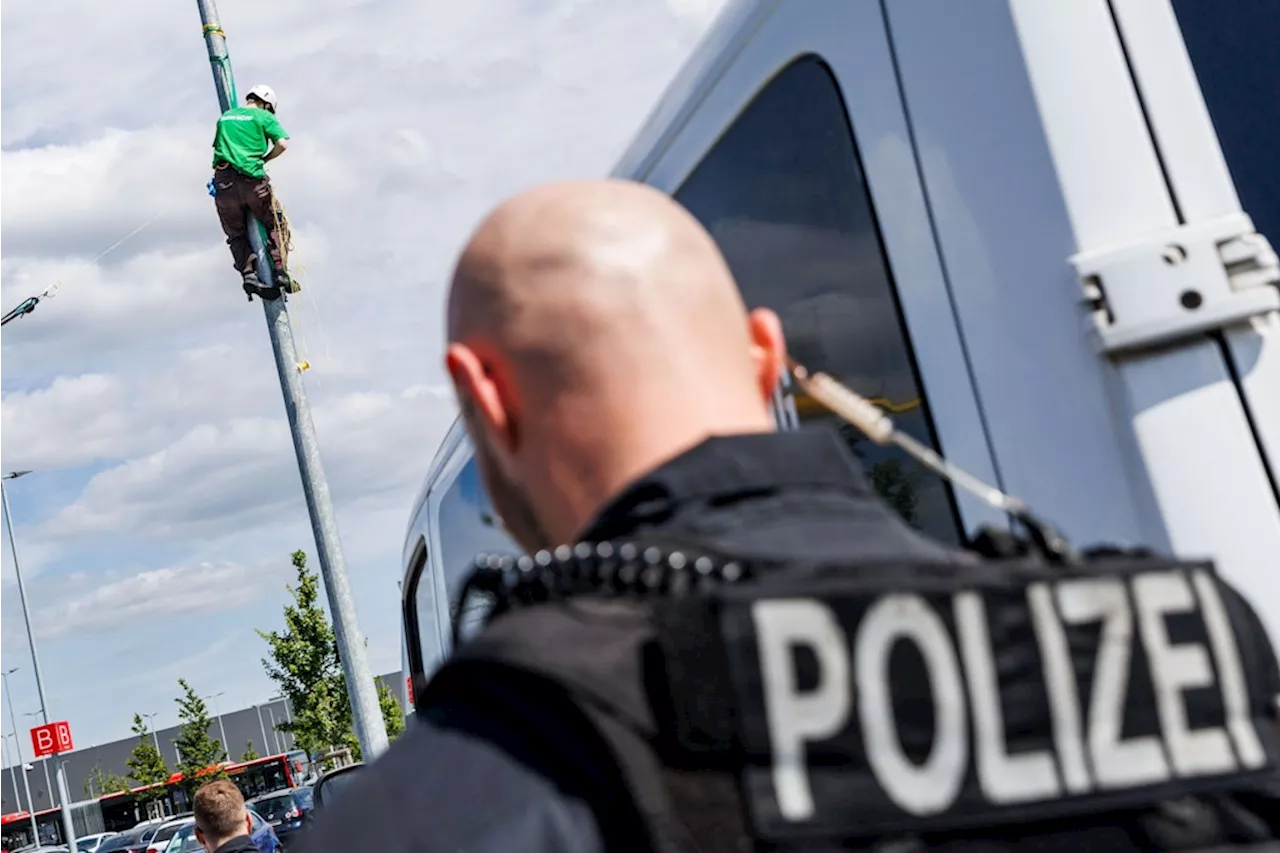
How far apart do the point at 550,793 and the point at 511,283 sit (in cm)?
47

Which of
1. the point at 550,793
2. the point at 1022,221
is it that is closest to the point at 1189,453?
the point at 1022,221

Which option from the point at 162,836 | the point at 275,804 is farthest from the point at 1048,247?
the point at 162,836

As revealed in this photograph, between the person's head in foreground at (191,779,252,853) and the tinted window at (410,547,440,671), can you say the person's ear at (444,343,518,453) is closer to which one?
the tinted window at (410,547,440,671)

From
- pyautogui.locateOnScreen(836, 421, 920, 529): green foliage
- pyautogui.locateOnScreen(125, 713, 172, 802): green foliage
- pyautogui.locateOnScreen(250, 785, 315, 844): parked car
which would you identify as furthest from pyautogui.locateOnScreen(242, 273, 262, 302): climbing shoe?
pyautogui.locateOnScreen(125, 713, 172, 802): green foliage

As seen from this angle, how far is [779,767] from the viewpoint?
1.17 meters

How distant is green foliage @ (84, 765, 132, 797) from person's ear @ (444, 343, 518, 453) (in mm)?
63928

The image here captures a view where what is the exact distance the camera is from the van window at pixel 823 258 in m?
2.35

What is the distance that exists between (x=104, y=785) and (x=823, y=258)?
229 ft

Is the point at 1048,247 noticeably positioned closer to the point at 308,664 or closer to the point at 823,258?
the point at 823,258

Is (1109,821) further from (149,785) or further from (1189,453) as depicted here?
(149,785)

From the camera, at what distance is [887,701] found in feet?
3.90

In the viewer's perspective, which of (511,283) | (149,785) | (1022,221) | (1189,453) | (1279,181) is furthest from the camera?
(149,785)

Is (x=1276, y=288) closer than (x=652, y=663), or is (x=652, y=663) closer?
(x=652, y=663)

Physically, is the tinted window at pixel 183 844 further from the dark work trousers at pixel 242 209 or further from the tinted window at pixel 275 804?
the dark work trousers at pixel 242 209
